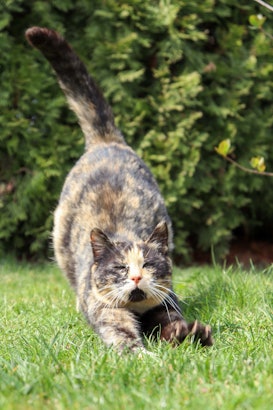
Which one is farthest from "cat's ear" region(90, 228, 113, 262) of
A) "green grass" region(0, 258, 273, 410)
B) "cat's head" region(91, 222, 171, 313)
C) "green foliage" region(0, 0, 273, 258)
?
"green foliage" region(0, 0, 273, 258)

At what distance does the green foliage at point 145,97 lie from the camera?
662cm

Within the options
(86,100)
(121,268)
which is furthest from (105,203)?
(86,100)

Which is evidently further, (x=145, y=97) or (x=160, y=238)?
(x=145, y=97)

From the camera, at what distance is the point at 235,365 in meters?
2.66

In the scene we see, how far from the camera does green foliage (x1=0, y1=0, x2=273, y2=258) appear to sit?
6.62m

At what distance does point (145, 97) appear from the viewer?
695 centimetres

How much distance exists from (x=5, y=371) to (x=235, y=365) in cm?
90

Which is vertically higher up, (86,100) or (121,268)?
(86,100)

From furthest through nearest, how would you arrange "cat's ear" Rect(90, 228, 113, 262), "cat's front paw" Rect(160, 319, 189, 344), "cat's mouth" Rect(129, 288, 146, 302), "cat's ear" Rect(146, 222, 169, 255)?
"cat's ear" Rect(146, 222, 169, 255) → "cat's ear" Rect(90, 228, 113, 262) → "cat's mouth" Rect(129, 288, 146, 302) → "cat's front paw" Rect(160, 319, 189, 344)

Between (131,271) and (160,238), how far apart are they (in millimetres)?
372

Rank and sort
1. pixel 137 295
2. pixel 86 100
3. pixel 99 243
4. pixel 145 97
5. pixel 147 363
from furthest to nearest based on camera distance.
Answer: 1. pixel 145 97
2. pixel 86 100
3. pixel 99 243
4. pixel 137 295
5. pixel 147 363

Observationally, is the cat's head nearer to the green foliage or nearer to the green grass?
the green grass

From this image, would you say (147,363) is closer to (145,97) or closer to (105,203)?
(105,203)

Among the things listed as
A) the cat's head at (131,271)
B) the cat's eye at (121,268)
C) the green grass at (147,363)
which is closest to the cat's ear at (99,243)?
the cat's head at (131,271)
